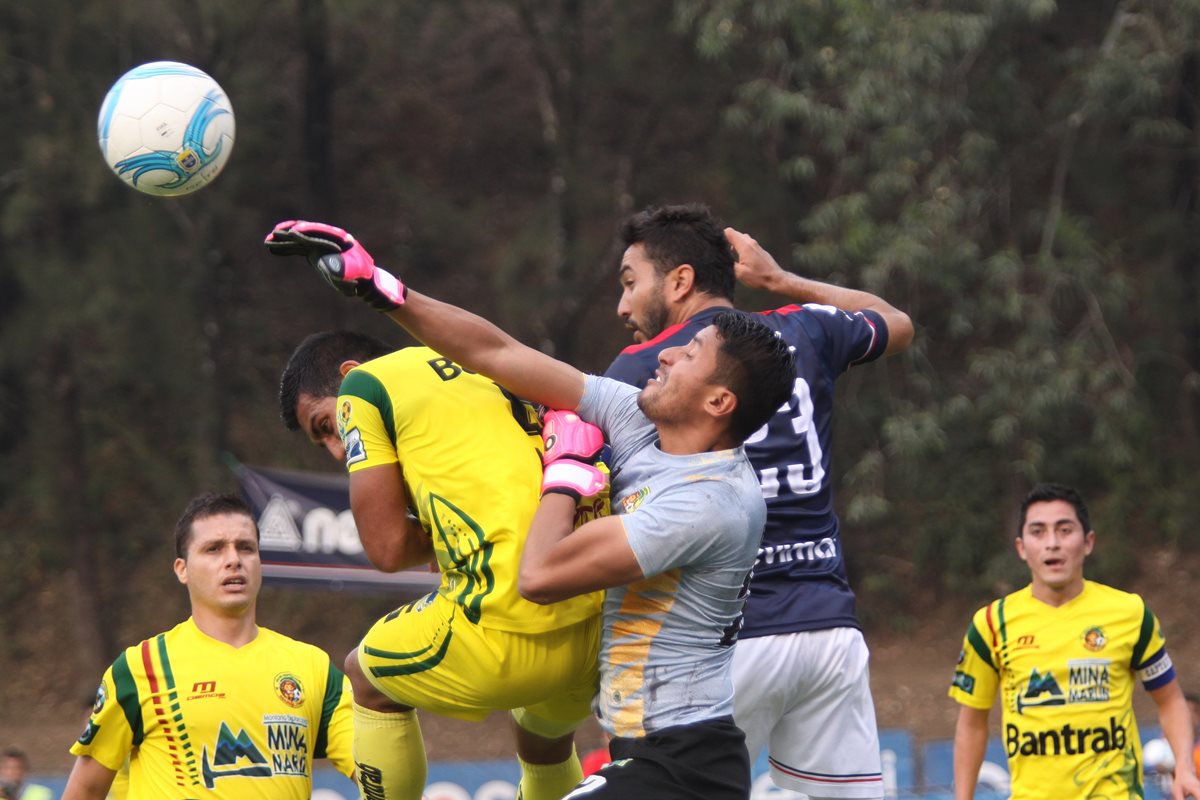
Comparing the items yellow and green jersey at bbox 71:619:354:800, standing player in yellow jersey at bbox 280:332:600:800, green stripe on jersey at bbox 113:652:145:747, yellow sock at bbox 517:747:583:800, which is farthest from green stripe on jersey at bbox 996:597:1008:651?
green stripe on jersey at bbox 113:652:145:747

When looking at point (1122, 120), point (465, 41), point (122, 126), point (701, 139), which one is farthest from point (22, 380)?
point (122, 126)

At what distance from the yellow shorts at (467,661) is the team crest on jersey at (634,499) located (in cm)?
35

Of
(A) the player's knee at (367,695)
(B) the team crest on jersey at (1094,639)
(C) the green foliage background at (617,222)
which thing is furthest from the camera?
(C) the green foliage background at (617,222)

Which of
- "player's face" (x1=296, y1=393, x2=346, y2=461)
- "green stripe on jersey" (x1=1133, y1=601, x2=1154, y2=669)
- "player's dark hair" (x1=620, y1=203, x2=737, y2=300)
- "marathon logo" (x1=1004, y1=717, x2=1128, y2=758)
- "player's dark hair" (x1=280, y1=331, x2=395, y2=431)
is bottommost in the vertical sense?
"marathon logo" (x1=1004, y1=717, x2=1128, y2=758)

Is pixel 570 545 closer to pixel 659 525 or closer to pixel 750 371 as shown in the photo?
pixel 659 525

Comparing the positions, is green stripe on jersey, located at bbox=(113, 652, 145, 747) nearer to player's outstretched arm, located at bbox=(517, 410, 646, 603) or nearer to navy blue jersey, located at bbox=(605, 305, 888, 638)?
player's outstretched arm, located at bbox=(517, 410, 646, 603)

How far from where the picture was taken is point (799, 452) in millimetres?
4934

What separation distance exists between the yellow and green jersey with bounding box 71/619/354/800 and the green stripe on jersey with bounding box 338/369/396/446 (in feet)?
3.53

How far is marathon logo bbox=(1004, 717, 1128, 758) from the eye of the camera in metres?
6.53

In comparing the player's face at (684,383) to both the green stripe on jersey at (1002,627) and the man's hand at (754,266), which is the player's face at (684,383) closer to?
the man's hand at (754,266)

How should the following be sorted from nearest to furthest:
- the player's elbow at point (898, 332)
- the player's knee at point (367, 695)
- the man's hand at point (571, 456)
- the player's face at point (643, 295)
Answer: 1. the man's hand at point (571, 456)
2. the player's knee at point (367, 695)
3. the player's face at point (643, 295)
4. the player's elbow at point (898, 332)

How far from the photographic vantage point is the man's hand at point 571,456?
4027mm

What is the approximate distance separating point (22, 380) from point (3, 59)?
360cm

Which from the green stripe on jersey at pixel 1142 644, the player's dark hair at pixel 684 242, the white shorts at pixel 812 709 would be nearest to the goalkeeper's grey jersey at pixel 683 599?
the white shorts at pixel 812 709
